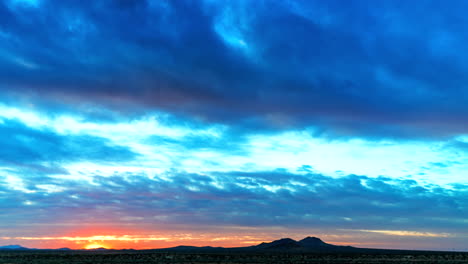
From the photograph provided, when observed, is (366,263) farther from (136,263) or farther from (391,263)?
(136,263)

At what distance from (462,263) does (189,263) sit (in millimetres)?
54452

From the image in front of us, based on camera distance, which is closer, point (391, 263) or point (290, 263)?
point (290, 263)

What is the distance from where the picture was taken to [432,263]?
9988 cm

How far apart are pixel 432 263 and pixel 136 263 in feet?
197

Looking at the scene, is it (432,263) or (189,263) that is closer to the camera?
(189,263)

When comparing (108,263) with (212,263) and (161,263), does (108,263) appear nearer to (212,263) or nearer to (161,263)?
(161,263)

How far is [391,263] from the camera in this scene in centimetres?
10081

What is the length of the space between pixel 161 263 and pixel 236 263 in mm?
14560

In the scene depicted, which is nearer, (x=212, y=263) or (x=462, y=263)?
(x=212, y=263)

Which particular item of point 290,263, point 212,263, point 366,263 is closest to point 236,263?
point 212,263

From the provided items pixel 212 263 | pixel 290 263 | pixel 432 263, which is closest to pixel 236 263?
pixel 212 263

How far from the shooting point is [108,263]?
9438 centimetres

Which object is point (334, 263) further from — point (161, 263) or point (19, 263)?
point (19, 263)

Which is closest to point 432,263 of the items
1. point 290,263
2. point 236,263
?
point 290,263
